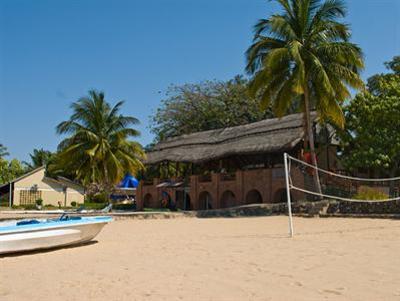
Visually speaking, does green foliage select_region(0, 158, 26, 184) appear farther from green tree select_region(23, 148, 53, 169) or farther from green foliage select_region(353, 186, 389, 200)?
green foliage select_region(353, 186, 389, 200)

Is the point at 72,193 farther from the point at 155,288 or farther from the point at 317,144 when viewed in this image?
the point at 155,288

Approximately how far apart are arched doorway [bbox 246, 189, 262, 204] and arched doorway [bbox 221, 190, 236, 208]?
1505 mm

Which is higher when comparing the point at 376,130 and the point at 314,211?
the point at 376,130

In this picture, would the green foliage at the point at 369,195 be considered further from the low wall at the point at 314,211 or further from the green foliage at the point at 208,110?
the green foliage at the point at 208,110

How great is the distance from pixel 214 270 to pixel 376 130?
53.3ft

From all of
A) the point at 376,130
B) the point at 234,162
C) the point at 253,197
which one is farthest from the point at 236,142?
the point at 376,130

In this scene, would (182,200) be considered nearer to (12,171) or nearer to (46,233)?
(46,233)

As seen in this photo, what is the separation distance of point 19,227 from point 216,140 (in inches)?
835

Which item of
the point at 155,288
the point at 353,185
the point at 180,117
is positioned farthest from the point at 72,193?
the point at 155,288

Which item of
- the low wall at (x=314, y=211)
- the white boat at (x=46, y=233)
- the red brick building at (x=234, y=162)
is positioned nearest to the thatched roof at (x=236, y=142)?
the red brick building at (x=234, y=162)

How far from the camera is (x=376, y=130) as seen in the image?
2098 cm

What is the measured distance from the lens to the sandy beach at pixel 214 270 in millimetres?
5629

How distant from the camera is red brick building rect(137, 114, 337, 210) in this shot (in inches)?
955

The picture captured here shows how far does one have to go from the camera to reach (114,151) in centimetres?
3030
